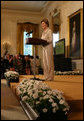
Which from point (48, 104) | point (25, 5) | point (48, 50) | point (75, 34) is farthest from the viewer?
point (25, 5)

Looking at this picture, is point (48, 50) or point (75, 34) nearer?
point (48, 50)

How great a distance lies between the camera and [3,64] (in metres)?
9.34

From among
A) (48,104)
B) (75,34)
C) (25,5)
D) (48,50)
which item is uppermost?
(25,5)

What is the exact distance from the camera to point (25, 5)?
13.7 metres

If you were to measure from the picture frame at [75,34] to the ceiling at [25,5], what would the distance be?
4.44 meters

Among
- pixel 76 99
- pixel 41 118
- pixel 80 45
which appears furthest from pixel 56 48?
pixel 41 118

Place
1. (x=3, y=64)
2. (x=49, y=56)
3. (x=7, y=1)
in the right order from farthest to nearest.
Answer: (x=7, y=1), (x=3, y=64), (x=49, y=56)

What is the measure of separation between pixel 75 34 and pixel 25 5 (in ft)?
20.7

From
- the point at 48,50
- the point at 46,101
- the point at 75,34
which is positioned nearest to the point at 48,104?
the point at 46,101

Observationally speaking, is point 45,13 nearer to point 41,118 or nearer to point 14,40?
point 14,40

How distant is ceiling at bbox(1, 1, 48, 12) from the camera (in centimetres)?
1319

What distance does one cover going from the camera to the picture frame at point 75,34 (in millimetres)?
8287

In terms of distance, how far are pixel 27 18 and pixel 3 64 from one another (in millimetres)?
6619

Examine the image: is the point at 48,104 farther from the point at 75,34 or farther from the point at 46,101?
the point at 75,34
